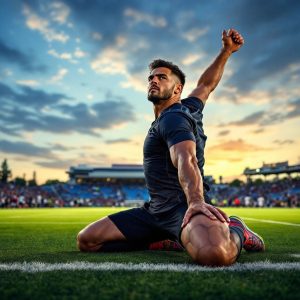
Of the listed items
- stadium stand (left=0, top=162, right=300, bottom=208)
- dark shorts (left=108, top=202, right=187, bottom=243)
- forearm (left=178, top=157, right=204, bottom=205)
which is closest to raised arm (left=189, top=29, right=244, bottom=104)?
dark shorts (left=108, top=202, right=187, bottom=243)

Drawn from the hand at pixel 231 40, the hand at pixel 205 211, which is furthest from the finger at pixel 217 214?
the hand at pixel 231 40

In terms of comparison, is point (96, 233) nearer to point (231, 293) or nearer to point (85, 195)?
point (231, 293)

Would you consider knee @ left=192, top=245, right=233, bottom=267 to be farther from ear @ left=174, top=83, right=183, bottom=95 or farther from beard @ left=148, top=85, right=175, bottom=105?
ear @ left=174, top=83, right=183, bottom=95

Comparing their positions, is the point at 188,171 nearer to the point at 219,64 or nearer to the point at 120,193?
the point at 219,64

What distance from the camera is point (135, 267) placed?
2.85m

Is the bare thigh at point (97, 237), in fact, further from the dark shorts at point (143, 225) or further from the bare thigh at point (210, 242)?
the bare thigh at point (210, 242)

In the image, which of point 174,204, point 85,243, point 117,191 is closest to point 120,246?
point 85,243

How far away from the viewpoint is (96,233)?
158 inches

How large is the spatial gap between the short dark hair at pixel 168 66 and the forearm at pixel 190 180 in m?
1.44

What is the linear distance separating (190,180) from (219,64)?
274cm

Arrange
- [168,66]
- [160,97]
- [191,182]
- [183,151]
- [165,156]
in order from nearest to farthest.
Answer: [191,182]
[183,151]
[165,156]
[160,97]
[168,66]

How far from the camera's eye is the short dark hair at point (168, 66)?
4.15m

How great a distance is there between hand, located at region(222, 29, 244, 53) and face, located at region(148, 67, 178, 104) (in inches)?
57.3

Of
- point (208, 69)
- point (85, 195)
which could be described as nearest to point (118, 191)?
point (85, 195)
